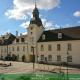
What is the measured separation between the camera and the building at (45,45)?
191 ft

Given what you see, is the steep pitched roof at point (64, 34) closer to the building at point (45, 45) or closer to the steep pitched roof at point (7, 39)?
the building at point (45, 45)

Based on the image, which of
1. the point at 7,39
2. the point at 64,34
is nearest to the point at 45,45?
the point at 64,34

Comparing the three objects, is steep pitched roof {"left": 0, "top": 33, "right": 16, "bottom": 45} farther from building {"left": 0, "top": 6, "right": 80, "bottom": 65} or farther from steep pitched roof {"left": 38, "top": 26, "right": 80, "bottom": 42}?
steep pitched roof {"left": 38, "top": 26, "right": 80, "bottom": 42}

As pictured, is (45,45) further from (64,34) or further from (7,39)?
(7,39)

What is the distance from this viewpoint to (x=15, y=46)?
75.3 metres

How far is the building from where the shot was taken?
5809cm

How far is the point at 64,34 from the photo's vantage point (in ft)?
202

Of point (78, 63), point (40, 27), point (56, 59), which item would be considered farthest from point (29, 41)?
point (78, 63)

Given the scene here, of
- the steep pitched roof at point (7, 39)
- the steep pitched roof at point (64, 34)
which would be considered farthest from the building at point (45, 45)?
the steep pitched roof at point (7, 39)

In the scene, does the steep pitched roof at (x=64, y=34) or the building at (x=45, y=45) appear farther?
the steep pitched roof at (x=64, y=34)

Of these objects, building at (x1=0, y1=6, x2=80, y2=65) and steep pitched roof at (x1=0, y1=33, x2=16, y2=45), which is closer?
building at (x1=0, y1=6, x2=80, y2=65)

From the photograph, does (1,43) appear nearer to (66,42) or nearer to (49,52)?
(49,52)

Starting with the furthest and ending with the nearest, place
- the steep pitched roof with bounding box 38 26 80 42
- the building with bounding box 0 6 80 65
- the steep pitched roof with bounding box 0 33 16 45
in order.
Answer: the steep pitched roof with bounding box 0 33 16 45 → the steep pitched roof with bounding box 38 26 80 42 → the building with bounding box 0 6 80 65

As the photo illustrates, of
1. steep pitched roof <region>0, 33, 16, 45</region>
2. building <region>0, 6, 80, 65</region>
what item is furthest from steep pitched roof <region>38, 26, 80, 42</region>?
steep pitched roof <region>0, 33, 16, 45</region>
